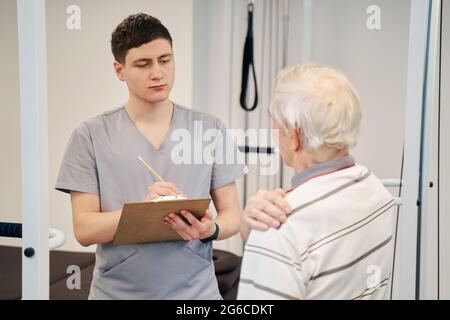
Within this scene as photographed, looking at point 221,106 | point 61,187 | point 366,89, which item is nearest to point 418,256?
point 366,89

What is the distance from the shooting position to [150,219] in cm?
129

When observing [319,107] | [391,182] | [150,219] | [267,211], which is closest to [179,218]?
[150,219]

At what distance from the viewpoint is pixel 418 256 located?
1729mm

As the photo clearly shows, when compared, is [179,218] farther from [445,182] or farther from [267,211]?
[445,182]

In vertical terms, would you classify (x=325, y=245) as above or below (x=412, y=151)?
below

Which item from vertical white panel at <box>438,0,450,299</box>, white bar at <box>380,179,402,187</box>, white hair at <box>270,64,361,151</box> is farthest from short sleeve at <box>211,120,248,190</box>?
vertical white panel at <box>438,0,450,299</box>

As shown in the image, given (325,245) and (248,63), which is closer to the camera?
(325,245)

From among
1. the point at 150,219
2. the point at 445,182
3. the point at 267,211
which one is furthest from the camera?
the point at 445,182

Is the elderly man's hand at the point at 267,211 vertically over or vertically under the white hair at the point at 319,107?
under

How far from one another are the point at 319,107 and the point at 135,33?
0.60 m

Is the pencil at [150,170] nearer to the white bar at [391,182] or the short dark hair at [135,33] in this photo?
the short dark hair at [135,33]

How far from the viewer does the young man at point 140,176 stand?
4.48 feet

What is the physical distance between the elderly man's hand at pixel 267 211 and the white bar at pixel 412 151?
2.48ft

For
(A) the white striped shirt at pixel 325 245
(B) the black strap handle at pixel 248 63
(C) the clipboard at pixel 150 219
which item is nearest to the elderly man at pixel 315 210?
(A) the white striped shirt at pixel 325 245
